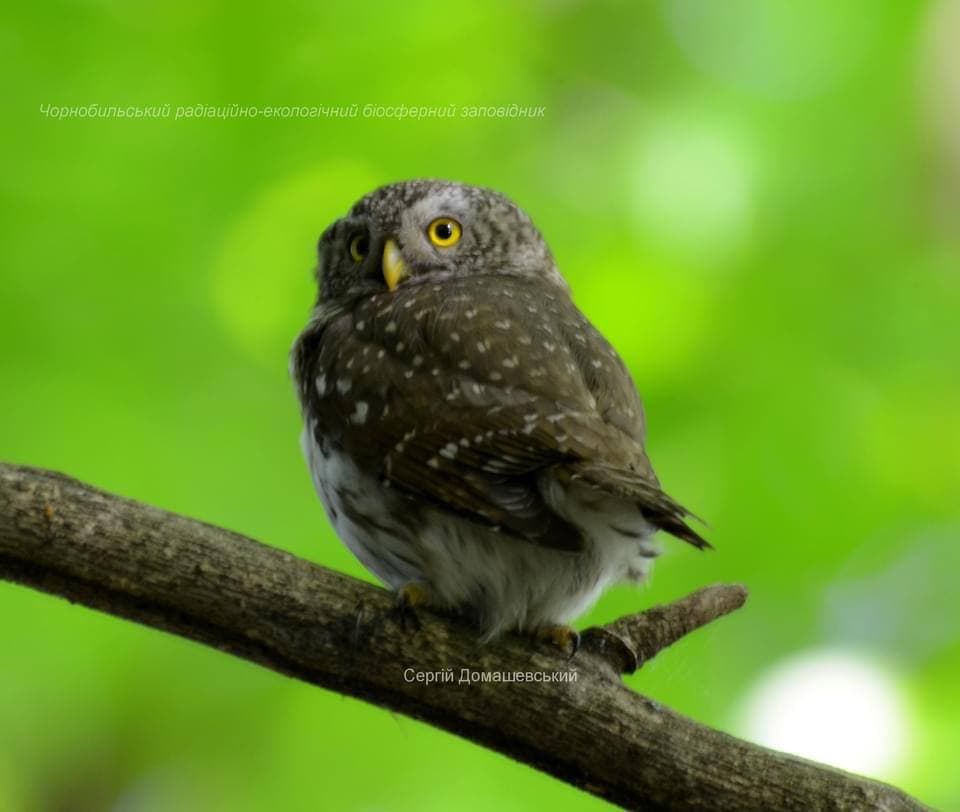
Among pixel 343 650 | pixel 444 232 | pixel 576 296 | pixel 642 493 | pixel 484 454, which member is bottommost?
pixel 343 650

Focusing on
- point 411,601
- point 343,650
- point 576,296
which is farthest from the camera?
point 576,296

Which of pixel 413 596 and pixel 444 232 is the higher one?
pixel 444 232

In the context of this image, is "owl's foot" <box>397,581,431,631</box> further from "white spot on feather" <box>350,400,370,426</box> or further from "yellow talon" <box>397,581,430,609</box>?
"white spot on feather" <box>350,400,370,426</box>

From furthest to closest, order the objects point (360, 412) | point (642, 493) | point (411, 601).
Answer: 1. point (360, 412)
2. point (411, 601)
3. point (642, 493)

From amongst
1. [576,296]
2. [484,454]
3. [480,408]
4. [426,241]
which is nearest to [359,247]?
[426,241]

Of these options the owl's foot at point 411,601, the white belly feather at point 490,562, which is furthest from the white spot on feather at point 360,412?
the owl's foot at point 411,601

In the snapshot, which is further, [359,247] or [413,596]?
[359,247]

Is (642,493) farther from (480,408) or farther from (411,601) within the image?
(411,601)

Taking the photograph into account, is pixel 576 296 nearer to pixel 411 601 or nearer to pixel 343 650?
pixel 411 601
